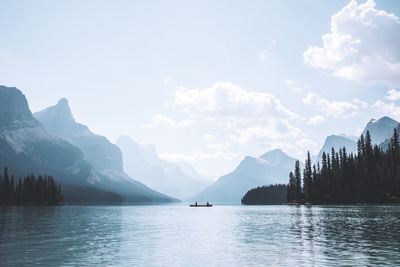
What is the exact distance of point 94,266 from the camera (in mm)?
37438

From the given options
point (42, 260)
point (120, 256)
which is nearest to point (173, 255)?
point (120, 256)

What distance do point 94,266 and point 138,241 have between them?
2197 cm

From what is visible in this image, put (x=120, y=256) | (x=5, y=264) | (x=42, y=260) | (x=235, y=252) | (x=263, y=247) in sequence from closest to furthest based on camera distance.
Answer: (x=5, y=264), (x=42, y=260), (x=120, y=256), (x=235, y=252), (x=263, y=247)

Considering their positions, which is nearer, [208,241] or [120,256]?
[120,256]

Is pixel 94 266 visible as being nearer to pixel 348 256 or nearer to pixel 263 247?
pixel 263 247

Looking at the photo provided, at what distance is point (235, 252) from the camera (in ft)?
154

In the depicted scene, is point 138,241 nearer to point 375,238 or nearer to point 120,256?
point 120,256

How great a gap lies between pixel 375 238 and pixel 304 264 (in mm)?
23561

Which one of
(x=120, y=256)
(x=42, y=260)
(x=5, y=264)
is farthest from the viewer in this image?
(x=120, y=256)

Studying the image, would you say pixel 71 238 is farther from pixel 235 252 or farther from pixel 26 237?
pixel 235 252

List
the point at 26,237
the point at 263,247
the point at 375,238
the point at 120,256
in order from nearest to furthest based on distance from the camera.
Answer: the point at 120,256
the point at 263,247
the point at 375,238
the point at 26,237

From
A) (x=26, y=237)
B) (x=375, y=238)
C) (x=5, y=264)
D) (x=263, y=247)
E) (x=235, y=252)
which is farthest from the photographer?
(x=26, y=237)

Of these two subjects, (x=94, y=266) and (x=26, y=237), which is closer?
Answer: (x=94, y=266)

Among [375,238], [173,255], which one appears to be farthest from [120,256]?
[375,238]
